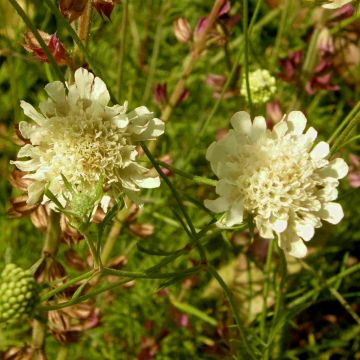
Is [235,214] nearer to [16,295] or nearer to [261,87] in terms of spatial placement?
[16,295]

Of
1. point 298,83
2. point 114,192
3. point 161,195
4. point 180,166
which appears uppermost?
point 114,192

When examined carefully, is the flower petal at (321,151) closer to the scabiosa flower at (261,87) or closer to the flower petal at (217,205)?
the flower petal at (217,205)

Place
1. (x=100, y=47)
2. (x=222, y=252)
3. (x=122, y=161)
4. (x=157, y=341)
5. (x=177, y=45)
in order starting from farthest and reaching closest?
(x=177, y=45) → (x=100, y=47) → (x=222, y=252) → (x=157, y=341) → (x=122, y=161)

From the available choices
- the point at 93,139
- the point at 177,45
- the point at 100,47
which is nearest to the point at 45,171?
the point at 93,139

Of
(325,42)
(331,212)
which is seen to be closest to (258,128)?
(331,212)

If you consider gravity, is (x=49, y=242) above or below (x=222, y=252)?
above

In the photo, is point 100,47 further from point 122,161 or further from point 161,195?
point 122,161

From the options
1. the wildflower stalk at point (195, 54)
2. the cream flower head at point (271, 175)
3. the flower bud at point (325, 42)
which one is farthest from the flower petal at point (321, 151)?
the flower bud at point (325, 42)
